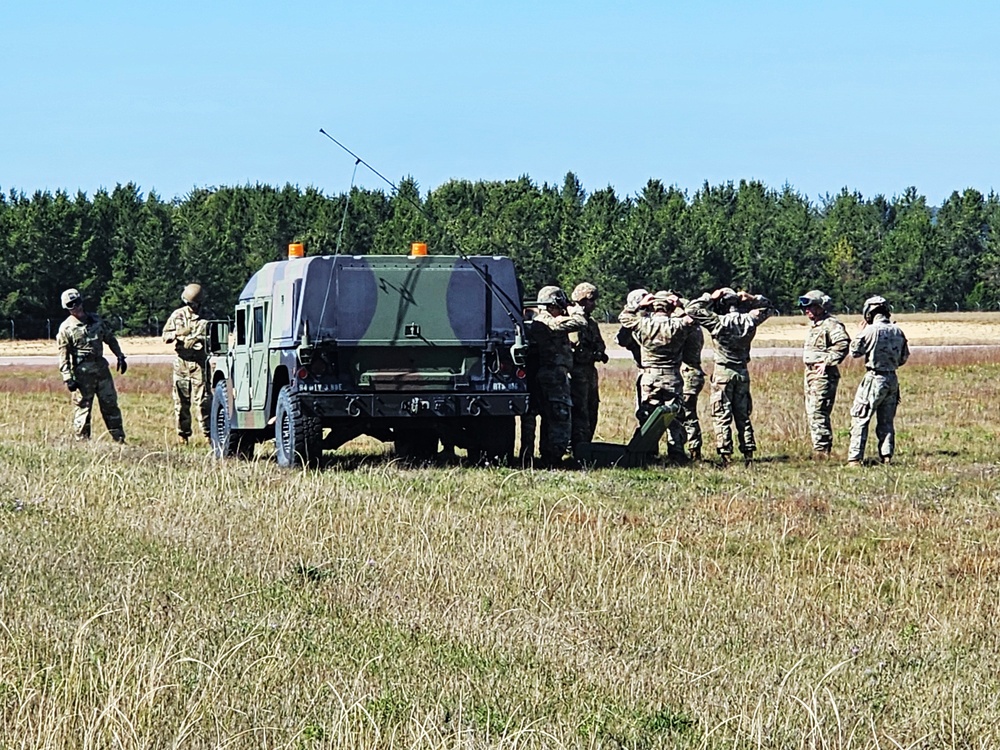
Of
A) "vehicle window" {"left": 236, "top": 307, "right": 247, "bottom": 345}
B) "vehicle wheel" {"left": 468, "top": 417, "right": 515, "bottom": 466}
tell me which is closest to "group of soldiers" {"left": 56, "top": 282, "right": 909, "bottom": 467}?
"vehicle wheel" {"left": 468, "top": 417, "right": 515, "bottom": 466}

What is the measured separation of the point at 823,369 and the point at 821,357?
13 centimetres

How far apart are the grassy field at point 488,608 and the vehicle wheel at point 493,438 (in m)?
1.10

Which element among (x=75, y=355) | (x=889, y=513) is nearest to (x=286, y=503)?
(x=889, y=513)

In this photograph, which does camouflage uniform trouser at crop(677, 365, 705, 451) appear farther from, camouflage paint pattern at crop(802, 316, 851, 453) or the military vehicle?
the military vehicle

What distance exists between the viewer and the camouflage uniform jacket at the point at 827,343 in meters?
17.5

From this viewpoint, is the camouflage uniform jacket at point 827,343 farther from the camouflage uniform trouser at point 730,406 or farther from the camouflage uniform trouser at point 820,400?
the camouflage uniform trouser at point 730,406

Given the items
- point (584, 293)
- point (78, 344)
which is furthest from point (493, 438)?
point (78, 344)

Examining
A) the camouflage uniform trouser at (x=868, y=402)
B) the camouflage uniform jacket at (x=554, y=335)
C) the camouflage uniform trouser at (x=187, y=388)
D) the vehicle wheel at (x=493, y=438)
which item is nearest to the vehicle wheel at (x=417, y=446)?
the vehicle wheel at (x=493, y=438)

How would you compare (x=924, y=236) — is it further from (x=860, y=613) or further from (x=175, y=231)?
(x=860, y=613)

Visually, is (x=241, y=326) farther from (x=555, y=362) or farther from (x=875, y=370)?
(x=875, y=370)

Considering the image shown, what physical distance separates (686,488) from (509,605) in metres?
6.10

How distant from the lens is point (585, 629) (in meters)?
8.15

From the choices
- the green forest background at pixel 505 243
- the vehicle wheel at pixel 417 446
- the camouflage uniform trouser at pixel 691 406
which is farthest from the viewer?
the green forest background at pixel 505 243

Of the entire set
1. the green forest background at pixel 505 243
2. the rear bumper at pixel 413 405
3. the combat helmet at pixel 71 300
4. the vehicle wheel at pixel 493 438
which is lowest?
the vehicle wheel at pixel 493 438
